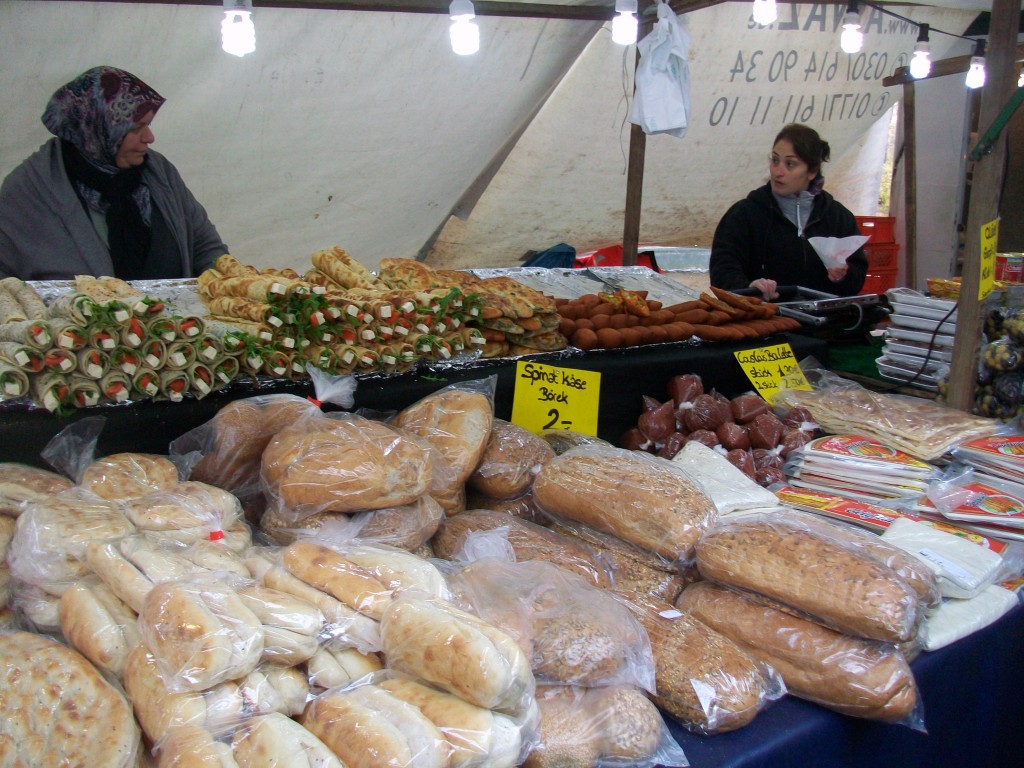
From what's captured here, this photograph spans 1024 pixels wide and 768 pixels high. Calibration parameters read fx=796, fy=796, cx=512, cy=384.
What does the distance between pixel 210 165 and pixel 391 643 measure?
455 centimetres

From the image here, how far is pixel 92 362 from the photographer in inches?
76.1

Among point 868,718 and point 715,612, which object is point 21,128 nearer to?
point 715,612

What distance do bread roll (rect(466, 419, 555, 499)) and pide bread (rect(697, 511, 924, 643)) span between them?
53 centimetres

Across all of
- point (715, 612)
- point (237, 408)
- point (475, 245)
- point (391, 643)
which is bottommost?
point (715, 612)

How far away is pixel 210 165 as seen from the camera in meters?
5.04

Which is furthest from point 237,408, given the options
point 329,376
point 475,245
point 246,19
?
point 475,245

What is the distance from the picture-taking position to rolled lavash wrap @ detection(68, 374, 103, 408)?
1.93m

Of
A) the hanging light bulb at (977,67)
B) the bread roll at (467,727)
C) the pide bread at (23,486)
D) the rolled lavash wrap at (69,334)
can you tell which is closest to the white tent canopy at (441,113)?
the hanging light bulb at (977,67)

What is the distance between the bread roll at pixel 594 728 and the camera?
1.27 metres

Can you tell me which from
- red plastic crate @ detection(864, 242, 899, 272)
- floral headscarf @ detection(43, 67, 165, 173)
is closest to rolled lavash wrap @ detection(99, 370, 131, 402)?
floral headscarf @ detection(43, 67, 165, 173)

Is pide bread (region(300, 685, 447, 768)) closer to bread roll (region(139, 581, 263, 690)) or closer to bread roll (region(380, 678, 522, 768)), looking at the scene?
bread roll (region(380, 678, 522, 768))

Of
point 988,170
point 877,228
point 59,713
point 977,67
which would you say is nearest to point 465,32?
point 988,170

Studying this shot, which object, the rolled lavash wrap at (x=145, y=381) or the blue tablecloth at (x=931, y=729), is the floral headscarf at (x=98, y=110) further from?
the blue tablecloth at (x=931, y=729)

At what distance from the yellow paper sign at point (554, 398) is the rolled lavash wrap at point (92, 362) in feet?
3.81
